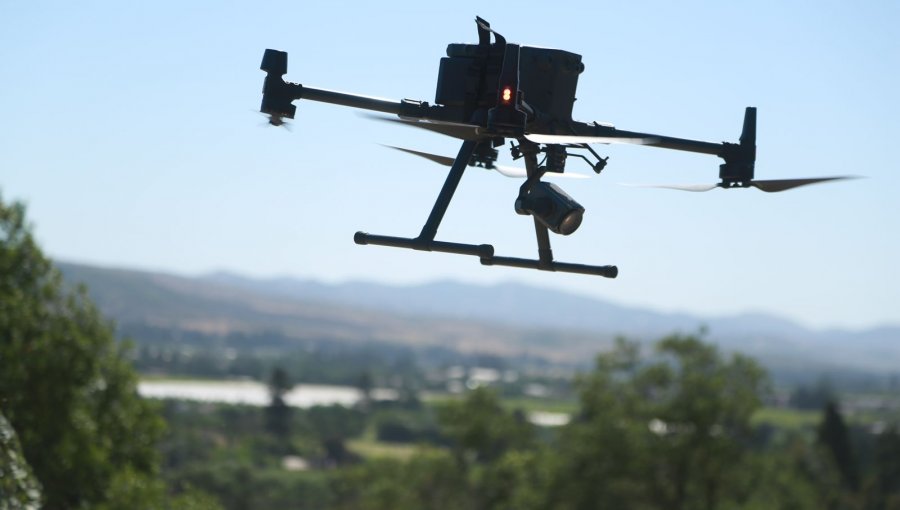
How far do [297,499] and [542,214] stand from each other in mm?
95945

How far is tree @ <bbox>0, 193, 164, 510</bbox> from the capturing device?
21359 millimetres

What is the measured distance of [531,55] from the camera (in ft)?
20.0

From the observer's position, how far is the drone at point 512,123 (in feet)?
19.1

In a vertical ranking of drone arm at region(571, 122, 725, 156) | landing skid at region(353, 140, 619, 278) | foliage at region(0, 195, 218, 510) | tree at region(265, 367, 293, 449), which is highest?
drone arm at region(571, 122, 725, 156)

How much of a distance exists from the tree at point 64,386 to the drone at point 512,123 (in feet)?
46.7

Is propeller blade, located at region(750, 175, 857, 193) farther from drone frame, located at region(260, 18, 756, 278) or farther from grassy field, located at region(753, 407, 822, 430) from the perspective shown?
grassy field, located at region(753, 407, 822, 430)

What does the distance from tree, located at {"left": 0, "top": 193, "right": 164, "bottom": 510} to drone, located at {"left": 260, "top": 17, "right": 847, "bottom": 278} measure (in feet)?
46.7

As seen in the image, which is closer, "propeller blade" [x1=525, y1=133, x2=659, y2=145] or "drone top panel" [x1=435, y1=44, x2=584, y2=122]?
"propeller blade" [x1=525, y1=133, x2=659, y2=145]

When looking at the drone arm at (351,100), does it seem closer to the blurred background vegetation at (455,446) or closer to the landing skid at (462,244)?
the landing skid at (462,244)

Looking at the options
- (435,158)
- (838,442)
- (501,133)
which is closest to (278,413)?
(838,442)

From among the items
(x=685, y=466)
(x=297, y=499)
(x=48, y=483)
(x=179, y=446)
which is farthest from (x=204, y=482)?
(x=48, y=483)

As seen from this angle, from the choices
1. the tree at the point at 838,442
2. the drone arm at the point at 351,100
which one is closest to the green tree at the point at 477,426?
the tree at the point at 838,442

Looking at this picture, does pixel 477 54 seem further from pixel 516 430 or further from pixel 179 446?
pixel 179 446

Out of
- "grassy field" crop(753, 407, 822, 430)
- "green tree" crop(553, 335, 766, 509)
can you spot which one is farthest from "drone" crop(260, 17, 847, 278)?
"grassy field" crop(753, 407, 822, 430)
